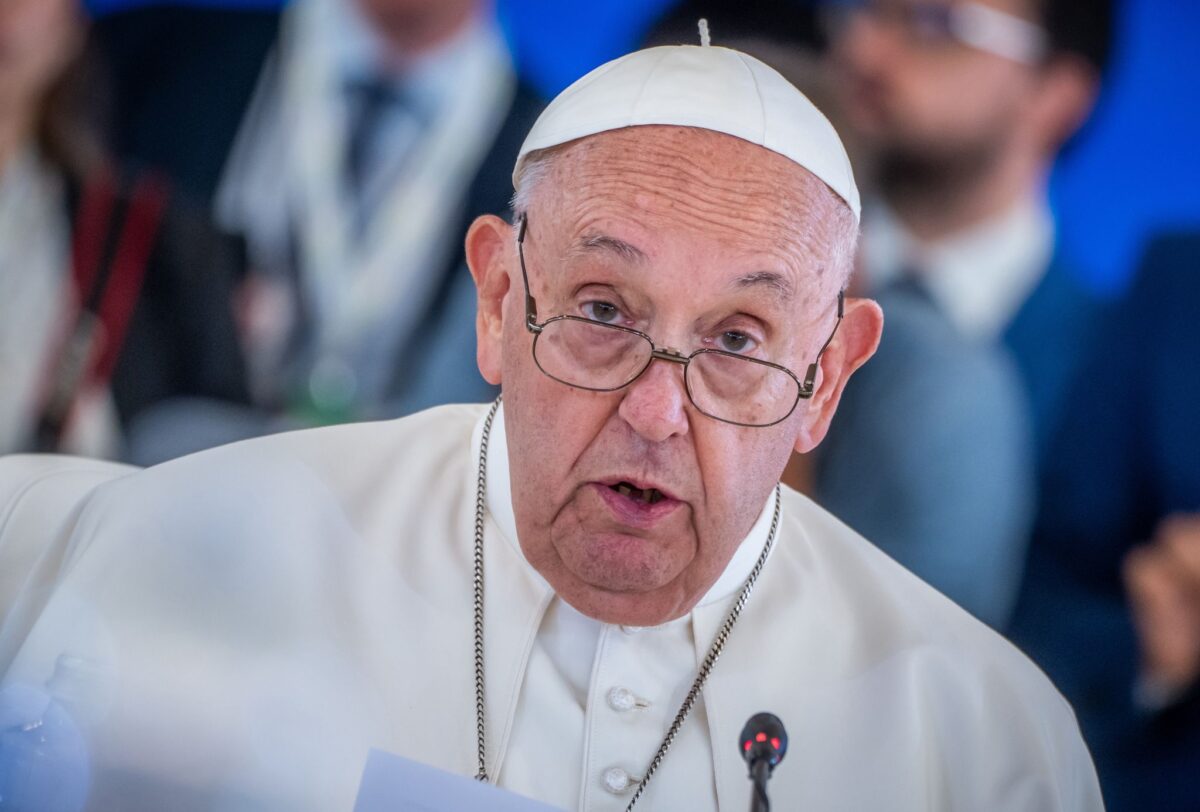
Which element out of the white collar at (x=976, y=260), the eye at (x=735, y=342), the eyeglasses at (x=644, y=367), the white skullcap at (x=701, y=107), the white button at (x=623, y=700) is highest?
the white collar at (x=976, y=260)

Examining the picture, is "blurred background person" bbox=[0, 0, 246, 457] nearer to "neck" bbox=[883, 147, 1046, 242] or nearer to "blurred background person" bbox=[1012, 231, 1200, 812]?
"neck" bbox=[883, 147, 1046, 242]

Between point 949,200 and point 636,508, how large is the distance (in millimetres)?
2230

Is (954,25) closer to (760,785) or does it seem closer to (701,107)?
(701,107)

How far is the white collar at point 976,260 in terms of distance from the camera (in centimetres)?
409

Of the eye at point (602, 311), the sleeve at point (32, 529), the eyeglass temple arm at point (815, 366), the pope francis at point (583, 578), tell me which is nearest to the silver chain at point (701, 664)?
the pope francis at point (583, 578)

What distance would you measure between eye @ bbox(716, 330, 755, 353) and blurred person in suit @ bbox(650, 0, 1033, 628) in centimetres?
148

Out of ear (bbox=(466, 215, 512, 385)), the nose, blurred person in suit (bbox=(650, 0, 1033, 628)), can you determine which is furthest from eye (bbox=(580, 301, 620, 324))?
blurred person in suit (bbox=(650, 0, 1033, 628))

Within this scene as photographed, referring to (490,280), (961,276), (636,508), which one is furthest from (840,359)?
(961,276)

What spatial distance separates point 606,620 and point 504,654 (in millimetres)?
239

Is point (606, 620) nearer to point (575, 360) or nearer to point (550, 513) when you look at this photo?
point (550, 513)

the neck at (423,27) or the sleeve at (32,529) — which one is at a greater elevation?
the neck at (423,27)

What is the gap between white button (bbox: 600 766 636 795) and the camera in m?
2.55

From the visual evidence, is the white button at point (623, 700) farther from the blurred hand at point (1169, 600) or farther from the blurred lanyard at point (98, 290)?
the blurred lanyard at point (98, 290)

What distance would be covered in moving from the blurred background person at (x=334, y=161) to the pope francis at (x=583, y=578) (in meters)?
1.60
